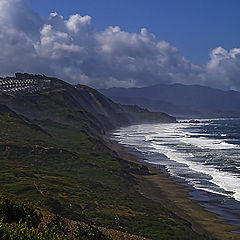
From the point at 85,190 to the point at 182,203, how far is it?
13904 millimetres

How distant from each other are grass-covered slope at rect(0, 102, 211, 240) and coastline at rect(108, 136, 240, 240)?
2.20m

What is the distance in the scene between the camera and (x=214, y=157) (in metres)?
96.8

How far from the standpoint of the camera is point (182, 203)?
58.6m

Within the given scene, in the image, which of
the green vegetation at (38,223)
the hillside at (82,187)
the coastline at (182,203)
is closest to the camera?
the green vegetation at (38,223)

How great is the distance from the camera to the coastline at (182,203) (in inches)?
1818

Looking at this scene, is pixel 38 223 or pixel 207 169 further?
pixel 207 169

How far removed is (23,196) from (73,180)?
14.7m

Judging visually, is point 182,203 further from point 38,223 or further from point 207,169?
point 38,223

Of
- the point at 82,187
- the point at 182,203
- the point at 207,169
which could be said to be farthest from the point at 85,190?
the point at 207,169

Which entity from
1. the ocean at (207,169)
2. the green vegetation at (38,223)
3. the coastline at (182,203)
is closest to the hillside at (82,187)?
the green vegetation at (38,223)

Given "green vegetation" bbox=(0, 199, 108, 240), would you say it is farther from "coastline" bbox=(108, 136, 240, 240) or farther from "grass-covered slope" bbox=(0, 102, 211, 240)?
"coastline" bbox=(108, 136, 240, 240)

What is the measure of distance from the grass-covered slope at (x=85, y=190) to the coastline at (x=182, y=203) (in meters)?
2.20

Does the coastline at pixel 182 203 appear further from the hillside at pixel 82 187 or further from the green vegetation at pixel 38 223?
the green vegetation at pixel 38 223

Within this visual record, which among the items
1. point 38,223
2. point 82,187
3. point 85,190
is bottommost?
point 85,190
